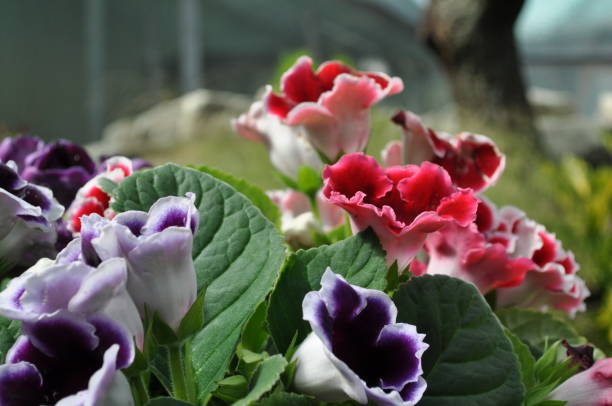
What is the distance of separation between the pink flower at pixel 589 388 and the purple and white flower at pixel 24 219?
35cm

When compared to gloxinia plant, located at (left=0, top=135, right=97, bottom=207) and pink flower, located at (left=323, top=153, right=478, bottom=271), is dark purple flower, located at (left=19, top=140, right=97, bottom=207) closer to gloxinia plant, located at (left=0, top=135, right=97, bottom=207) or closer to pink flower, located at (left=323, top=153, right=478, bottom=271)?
gloxinia plant, located at (left=0, top=135, right=97, bottom=207)

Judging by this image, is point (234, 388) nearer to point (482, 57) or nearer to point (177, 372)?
point (177, 372)

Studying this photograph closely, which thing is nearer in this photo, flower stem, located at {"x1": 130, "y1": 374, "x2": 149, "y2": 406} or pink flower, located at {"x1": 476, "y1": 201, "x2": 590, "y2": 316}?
flower stem, located at {"x1": 130, "y1": 374, "x2": 149, "y2": 406}

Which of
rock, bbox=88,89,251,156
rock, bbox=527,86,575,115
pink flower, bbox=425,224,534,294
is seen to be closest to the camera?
pink flower, bbox=425,224,534,294

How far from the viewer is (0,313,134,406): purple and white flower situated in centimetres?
34

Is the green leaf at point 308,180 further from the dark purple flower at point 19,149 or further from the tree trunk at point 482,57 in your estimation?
the tree trunk at point 482,57

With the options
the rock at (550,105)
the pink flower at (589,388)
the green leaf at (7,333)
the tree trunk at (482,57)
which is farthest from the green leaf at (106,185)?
the rock at (550,105)

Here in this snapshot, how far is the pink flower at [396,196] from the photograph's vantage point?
17.5 inches

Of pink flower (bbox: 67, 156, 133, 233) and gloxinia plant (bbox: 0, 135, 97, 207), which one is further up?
pink flower (bbox: 67, 156, 133, 233)

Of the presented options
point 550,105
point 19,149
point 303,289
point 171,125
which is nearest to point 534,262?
point 303,289

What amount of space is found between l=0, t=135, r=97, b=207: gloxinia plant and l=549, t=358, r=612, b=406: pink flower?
1.38ft

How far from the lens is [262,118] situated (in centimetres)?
71

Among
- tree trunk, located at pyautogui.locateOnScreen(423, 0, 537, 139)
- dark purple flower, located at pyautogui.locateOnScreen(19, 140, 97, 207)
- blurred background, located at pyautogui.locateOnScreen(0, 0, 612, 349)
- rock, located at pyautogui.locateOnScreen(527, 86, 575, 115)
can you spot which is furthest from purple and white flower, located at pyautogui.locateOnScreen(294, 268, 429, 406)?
rock, located at pyautogui.locateOnScreen(527, 86, 575, 115)

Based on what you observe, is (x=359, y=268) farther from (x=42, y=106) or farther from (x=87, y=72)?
(x=87, y=72)
